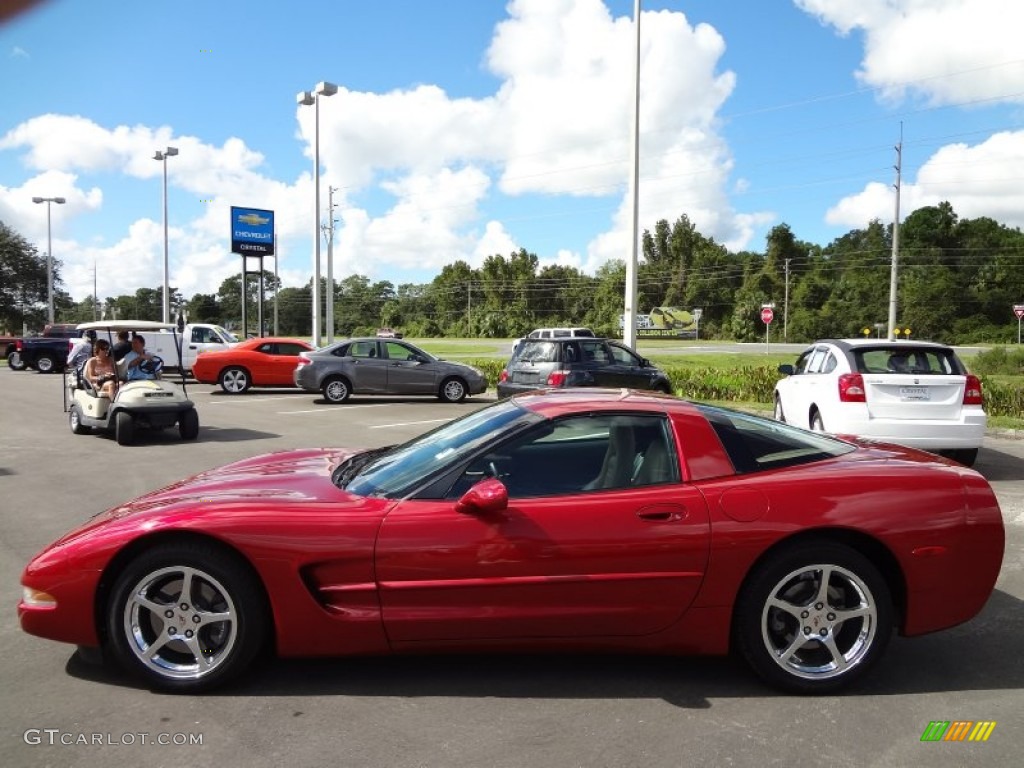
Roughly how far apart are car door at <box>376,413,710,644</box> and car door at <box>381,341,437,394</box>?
14.7 metres

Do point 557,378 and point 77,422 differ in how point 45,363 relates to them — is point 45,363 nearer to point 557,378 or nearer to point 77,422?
point 77,422

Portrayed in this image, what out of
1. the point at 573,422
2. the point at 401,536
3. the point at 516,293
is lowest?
the point at 401,536

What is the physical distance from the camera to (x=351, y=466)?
4.43m

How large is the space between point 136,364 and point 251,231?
1016 inches

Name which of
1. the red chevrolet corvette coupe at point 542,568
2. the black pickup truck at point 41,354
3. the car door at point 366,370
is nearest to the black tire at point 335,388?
the car door at point 366,370

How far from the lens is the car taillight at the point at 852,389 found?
29.7 feet

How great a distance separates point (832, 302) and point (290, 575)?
80.9 metres

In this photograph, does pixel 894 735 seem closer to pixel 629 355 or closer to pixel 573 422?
pixel 573 422

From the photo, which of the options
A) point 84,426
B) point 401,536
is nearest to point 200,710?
point 401,536

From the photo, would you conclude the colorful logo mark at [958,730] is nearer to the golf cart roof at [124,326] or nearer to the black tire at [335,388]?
the golf cart roof at [124,326]

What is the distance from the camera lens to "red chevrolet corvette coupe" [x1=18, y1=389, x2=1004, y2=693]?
11.4ft

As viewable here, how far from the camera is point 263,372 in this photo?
66.4ft

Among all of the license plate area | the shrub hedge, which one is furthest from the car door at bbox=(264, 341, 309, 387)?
the license plate area

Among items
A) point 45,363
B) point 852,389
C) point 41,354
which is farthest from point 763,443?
point 41,354
